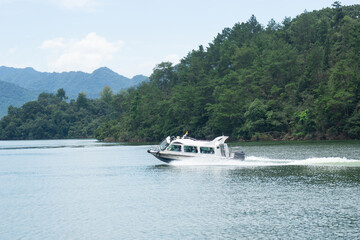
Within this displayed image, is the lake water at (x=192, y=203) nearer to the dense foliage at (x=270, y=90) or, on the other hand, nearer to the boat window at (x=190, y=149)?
the boat window at (x=190, y=149)

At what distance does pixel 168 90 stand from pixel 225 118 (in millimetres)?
60114

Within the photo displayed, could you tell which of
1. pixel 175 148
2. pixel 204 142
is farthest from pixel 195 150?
pixel 175 148

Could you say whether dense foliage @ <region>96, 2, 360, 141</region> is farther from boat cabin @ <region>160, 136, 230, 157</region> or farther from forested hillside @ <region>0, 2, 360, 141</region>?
boat cabin @ <region>160, 136, 230, 157</region>

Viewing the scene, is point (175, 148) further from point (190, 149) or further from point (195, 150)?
point (195, 150)

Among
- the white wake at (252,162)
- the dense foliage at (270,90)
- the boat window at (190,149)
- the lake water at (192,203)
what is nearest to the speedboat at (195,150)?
the boat window at (190,149)

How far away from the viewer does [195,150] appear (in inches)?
2197

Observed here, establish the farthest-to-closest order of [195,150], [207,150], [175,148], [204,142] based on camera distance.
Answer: [175,148], [204,142], [195,150], [207,150]

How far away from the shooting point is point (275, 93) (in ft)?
405

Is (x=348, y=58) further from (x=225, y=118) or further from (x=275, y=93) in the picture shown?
(x=225, y=118)

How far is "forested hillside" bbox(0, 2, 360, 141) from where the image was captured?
10119cm

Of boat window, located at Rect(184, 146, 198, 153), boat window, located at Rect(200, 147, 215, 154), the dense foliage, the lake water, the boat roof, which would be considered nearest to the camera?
the lake water

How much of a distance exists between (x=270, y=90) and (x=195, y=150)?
239 ft

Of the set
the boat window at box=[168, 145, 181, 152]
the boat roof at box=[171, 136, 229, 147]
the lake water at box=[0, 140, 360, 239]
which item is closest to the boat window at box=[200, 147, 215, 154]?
the boat roof at box=[171, 136, 229, 147]

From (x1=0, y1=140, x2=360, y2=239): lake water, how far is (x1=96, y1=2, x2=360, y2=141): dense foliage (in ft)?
175
